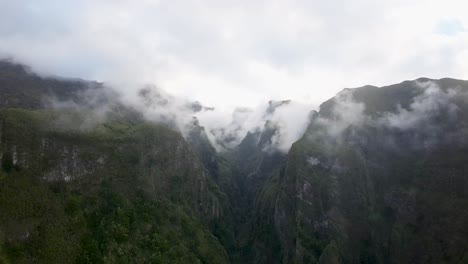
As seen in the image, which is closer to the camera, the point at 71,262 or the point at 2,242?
the point at 2,242

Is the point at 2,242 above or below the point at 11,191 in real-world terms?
below

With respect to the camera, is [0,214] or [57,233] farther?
[57,233]

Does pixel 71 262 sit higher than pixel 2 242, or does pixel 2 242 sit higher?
pixel 2 242

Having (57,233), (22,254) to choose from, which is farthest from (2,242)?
(57,233)

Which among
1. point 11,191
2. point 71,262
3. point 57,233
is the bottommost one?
point 71,262

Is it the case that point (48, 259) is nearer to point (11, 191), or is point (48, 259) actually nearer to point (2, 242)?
point (2, 242)

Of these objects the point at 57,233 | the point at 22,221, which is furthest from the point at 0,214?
the point at 57,233

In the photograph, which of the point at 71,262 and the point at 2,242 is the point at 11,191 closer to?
the point at 2,242

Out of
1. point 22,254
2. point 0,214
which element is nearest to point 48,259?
point 22,254
